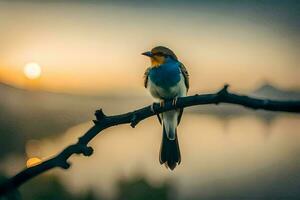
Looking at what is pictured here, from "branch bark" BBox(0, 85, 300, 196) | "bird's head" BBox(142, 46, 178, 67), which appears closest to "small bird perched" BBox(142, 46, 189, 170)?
"bird's head" BBox(142, 46, 178, 67)

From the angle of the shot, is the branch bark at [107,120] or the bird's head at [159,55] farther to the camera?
the bird's head at [159,55]

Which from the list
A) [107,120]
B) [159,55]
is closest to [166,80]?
[159,55]

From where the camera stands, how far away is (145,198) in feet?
2.62

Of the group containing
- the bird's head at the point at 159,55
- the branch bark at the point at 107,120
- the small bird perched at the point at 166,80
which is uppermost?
the bird's head at the point at 159,55

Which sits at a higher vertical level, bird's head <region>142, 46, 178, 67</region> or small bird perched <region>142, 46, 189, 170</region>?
bird's head <region>142, 46, 178, 67</region>

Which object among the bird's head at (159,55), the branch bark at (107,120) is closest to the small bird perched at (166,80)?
the bird's head at (159,55)

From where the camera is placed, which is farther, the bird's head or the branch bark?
the bird's head

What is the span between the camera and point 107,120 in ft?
1.44

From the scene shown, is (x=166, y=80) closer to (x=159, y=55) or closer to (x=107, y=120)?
(x=159, y=55)

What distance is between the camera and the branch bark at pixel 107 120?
1.05 ft

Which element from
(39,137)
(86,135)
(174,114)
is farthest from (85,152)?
(39,137)

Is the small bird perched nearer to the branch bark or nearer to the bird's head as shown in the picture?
the bird's head

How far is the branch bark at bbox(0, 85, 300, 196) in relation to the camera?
320mm

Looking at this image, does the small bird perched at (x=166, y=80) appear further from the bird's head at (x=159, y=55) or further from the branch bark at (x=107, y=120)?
the branch bark at (x=107, y=120)
